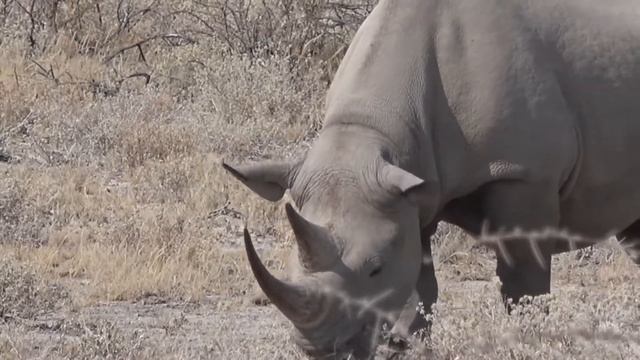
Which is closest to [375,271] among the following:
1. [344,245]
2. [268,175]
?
[344,245]

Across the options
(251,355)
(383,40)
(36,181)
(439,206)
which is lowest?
(36,181)

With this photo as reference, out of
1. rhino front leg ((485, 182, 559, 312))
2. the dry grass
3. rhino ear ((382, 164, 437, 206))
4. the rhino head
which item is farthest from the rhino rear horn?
rhino front leg ((485, 182, 559, 312))

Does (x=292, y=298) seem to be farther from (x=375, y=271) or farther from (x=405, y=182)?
(x=405, y=182)

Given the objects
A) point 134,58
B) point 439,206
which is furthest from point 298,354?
point 134,58

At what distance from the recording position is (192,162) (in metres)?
9.87

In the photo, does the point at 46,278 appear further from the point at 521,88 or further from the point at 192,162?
the point at 521,88

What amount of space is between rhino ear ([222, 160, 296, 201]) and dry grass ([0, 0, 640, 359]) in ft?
2.24

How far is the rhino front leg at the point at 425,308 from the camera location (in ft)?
18.6

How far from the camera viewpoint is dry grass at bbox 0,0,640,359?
6191mm

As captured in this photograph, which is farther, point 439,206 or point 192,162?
point 192,162

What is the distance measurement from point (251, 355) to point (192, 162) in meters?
3.78

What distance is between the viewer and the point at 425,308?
6.63 m

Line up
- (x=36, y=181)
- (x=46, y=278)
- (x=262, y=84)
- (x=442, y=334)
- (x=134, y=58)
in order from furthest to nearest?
1. (x=134, y=58)
2. (x=262, y=84)
3. (x=36, y=181)
4. (x=46, y=278)
5. (x=442, y=334)

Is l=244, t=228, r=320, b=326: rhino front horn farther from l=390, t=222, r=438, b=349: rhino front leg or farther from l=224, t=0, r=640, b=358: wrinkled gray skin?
l=390, t=222, r=438, b=349: rhino front leg
